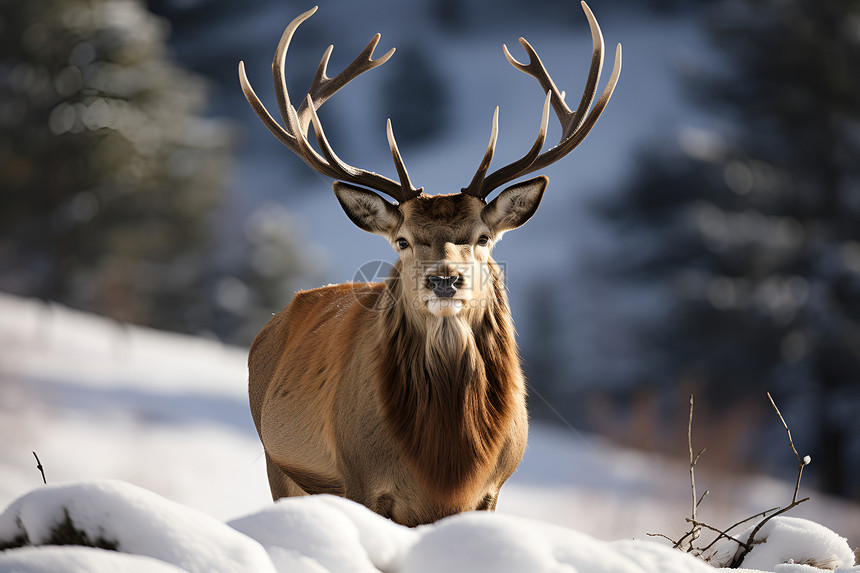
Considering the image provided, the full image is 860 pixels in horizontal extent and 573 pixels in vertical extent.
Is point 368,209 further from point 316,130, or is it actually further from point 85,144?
point 85,144

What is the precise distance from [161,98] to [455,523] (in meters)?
21.1

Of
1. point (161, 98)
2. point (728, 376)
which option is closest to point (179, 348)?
point (161, 98)

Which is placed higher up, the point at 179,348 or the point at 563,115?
the point at 563,115

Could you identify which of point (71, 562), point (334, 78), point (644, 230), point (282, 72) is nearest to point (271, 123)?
point (282, 72)

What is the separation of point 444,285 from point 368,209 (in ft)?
2.62

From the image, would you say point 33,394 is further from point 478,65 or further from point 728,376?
point 478,65

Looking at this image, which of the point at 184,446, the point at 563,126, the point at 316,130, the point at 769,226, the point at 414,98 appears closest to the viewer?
the point at 316,130

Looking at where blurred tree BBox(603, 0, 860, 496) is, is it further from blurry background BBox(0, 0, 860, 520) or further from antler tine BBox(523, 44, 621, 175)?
antler tine BBox(523, 44, 621, 175)

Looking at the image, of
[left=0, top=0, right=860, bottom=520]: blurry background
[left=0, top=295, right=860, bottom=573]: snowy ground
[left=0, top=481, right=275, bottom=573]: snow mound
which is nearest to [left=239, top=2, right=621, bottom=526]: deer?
[left=0, top=481, right=275, bottom=573]: snow mound

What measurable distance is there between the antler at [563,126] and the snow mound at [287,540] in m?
2.46

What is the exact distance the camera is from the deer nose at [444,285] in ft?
13.3

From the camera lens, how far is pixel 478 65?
199 feet

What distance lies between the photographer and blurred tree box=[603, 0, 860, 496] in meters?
18.6

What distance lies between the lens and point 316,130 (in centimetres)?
Result: 475
